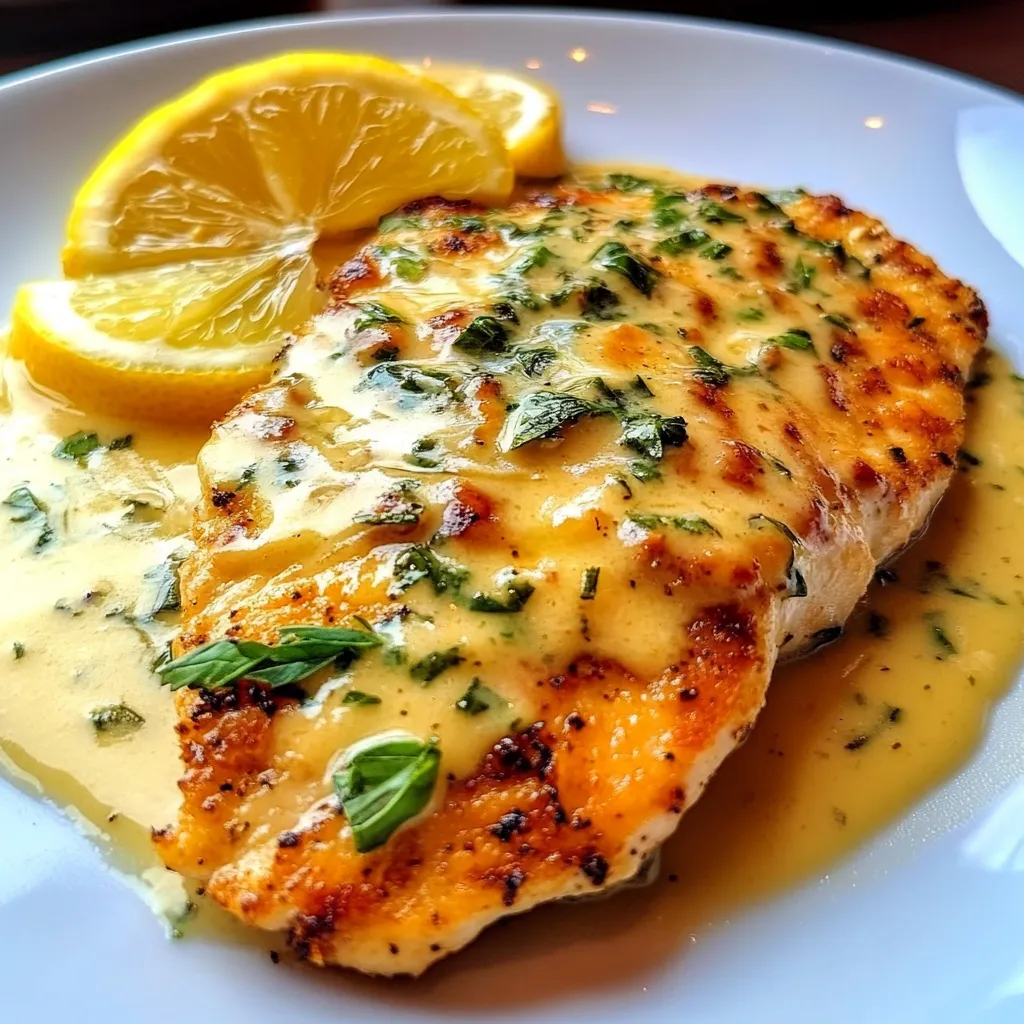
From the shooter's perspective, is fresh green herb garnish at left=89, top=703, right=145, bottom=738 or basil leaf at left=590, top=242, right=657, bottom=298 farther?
basil leaf at left=590, top=242, right=657, bottom=298

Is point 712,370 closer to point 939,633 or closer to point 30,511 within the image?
point 939,633

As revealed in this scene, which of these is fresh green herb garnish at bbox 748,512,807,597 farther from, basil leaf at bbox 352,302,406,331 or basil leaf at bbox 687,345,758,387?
basil leaf at bbox 352,302,406,331

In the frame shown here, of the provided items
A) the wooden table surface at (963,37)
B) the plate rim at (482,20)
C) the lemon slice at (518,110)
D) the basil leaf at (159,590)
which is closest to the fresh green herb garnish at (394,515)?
the basil leaf at (159,590)

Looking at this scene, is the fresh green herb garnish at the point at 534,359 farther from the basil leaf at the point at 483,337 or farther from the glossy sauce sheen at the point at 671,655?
the glossy sauce sheen at the point at 671,655

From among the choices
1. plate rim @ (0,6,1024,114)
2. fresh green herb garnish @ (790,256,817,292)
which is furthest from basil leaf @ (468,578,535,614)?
plate rim @ (0,6,1024,114)

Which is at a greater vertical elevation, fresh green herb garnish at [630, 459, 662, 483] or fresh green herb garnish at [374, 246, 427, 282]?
fresh green herb garnish at [374, 246, 427, 282]

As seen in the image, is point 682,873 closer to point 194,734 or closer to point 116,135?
point 194,734
